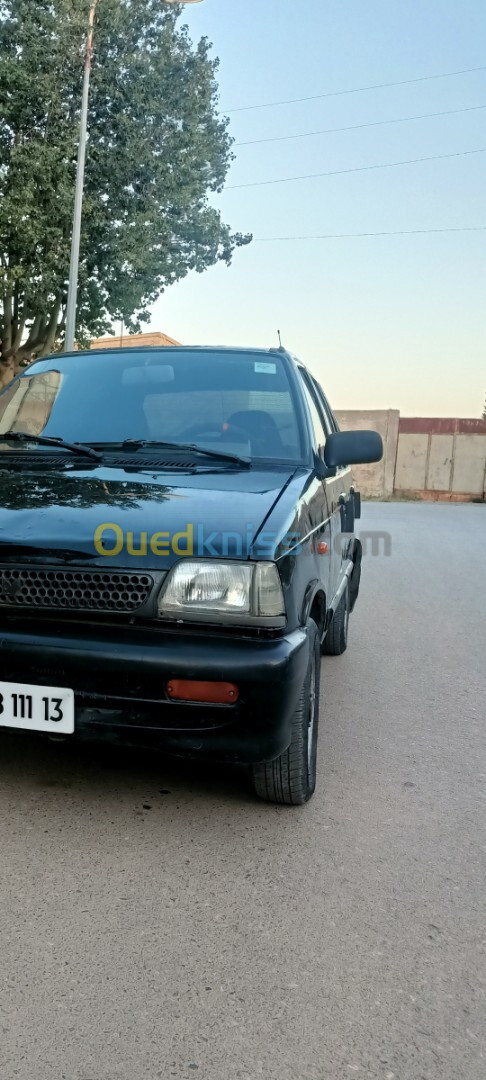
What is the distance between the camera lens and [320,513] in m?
3.52

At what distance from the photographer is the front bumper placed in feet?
8.27

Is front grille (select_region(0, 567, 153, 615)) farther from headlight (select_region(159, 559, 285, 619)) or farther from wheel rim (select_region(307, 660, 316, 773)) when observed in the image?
wheel rim (select_region(307, 660, 316, 773))

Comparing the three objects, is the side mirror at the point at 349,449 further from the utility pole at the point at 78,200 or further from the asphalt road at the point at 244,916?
the utility pole at the point at 78,200

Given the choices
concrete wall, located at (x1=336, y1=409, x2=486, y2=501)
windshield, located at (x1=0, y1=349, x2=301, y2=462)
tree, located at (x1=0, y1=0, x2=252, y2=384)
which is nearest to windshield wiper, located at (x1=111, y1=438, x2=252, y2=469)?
windshield, located at (x1=0, y1=349, x2=301, y2=462)

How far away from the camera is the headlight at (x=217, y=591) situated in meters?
2.57

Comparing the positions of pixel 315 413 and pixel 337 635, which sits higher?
pixel 315 413

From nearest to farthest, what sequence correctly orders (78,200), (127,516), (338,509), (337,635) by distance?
(127,516) < (338,509) < (337,635) < (78,200)

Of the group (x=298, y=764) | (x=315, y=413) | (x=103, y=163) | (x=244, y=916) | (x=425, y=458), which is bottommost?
(x=425, y=458)

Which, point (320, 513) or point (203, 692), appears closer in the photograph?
point (203, 692)

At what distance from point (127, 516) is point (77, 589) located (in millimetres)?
280

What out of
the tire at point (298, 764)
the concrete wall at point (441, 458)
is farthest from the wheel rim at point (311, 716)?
the concrete wall at point (441, 458)

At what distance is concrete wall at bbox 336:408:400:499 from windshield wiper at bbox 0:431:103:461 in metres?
25.8

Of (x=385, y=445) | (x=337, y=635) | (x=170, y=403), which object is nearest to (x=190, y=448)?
(x=170, y=403)

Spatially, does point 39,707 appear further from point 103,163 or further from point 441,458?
point 441,458
